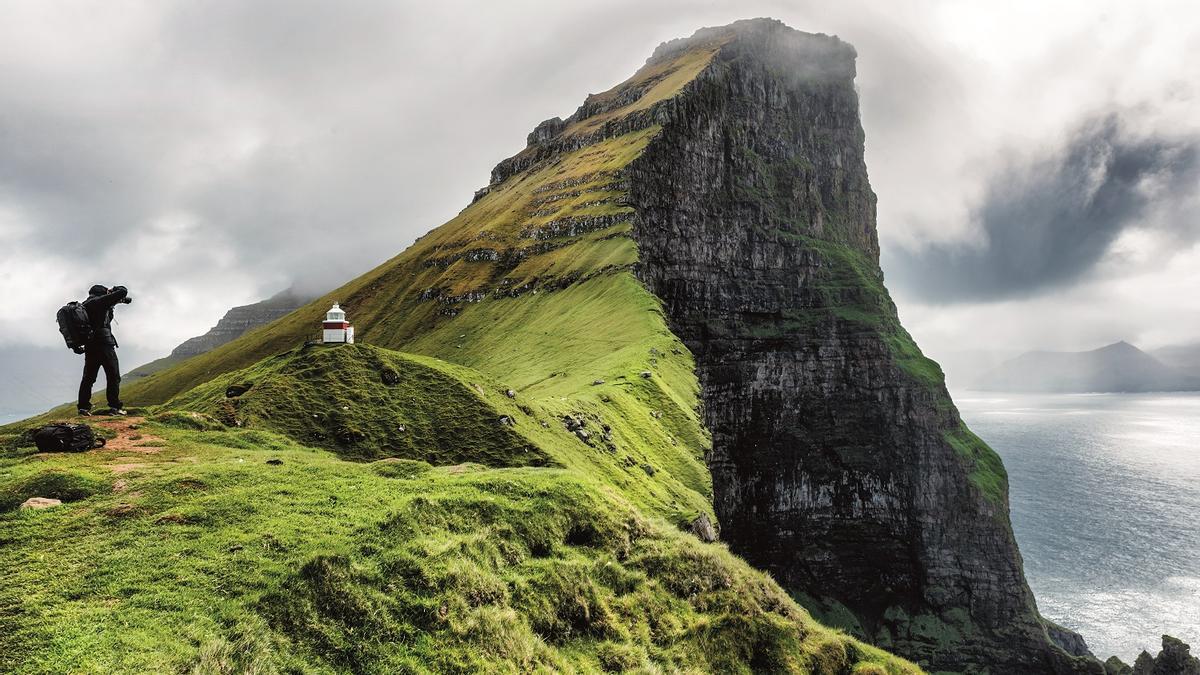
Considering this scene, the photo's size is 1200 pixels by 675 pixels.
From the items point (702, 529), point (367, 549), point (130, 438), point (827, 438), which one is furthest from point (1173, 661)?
point (130, 438)

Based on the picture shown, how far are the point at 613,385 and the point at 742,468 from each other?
64662 millimetres

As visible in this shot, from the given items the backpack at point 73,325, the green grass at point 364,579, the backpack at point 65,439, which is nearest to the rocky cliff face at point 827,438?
the green grass at point 364,579

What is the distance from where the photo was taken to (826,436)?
114 meters

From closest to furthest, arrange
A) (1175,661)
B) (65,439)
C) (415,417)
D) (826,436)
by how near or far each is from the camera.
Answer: (65,439) → (415,417) → (1175,661) → (826,436)

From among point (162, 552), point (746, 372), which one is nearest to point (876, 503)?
point (746, 372)

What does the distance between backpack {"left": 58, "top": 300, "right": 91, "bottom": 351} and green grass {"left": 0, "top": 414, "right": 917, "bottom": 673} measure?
12.5ft

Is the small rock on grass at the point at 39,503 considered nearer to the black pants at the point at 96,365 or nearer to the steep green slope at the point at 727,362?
the black pants at the point at 96,365

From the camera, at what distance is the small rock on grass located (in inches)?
576

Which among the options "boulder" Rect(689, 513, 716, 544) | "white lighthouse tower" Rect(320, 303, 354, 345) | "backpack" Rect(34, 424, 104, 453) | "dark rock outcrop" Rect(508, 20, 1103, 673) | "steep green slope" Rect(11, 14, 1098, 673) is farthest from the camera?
"dark rock outcrop" Rect(508, 20, 1103, 673)

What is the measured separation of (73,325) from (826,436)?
113 metres

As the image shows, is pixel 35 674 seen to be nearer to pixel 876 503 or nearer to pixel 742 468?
pixel 742 468

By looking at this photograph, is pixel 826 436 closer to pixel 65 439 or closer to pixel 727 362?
pixel 727 362

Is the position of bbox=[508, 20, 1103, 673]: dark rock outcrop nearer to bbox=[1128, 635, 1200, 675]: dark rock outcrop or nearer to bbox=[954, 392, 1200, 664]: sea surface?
bbox=[1128, 635, 1200, 675]: dark rock outcrop

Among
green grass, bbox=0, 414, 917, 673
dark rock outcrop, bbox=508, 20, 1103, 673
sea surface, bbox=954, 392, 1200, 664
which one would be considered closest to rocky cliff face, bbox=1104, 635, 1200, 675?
dark rock outcrop, bbox=508, 20, 1103, 673
